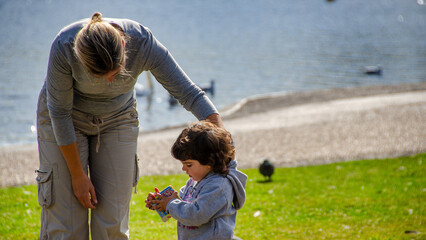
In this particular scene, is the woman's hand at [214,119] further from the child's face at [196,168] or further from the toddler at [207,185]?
the child's face at [196,168]

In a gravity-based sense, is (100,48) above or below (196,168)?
above

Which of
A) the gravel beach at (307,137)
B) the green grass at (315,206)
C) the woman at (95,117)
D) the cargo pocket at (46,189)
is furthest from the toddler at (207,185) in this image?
the gravel beach at (307,137)

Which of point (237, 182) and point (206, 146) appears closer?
point (206, 146)

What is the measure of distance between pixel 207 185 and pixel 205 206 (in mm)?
122

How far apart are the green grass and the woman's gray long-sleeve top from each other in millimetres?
2244

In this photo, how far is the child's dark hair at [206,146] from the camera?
2.57 m

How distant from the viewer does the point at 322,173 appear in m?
8.05

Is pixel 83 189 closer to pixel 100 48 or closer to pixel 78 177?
pixel 78 177

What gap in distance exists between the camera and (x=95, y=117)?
307cm

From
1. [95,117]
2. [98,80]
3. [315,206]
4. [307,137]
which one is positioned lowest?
[307,137]

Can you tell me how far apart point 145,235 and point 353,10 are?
282ft

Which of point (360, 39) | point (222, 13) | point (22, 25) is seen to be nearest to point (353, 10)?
point (222, 13)

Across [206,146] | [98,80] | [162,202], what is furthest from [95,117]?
[206,146]

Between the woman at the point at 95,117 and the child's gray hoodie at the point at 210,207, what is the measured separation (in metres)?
0.42
